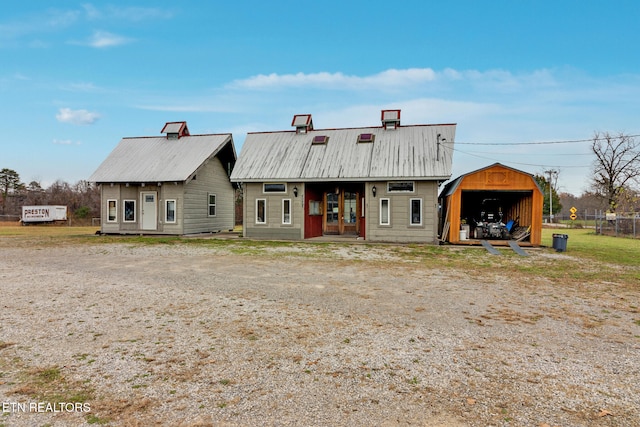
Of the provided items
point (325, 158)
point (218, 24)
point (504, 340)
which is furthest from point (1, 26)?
point (504, 340)

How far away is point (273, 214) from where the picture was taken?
62.1 feet

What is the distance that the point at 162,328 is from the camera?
4945 millimetres

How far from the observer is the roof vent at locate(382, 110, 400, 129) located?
2028cm

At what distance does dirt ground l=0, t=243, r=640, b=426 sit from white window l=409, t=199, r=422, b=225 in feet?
29.4

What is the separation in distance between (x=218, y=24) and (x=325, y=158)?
782 cm

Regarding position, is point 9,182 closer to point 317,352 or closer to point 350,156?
point 350,156

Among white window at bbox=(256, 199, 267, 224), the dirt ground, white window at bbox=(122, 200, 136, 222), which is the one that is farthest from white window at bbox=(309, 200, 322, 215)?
the dirt ground

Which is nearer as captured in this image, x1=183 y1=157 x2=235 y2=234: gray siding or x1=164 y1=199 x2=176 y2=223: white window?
x1=164 y1=199 x2=176 y2=223: white window

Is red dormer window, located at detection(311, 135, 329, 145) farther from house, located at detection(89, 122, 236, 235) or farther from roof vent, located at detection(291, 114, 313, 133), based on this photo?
house, located at detection(89, 122, 236, 235)

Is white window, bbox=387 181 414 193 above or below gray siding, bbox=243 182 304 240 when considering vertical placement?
above

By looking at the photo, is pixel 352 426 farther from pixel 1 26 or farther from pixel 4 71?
pixel 4 71

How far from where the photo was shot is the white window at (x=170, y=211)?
19891 mm

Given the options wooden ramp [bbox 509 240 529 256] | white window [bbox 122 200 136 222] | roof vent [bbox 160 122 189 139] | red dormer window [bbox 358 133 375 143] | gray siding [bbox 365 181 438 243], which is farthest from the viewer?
roof vent [bbox 160 122 189 139]

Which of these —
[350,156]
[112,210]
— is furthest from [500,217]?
[112,210]
